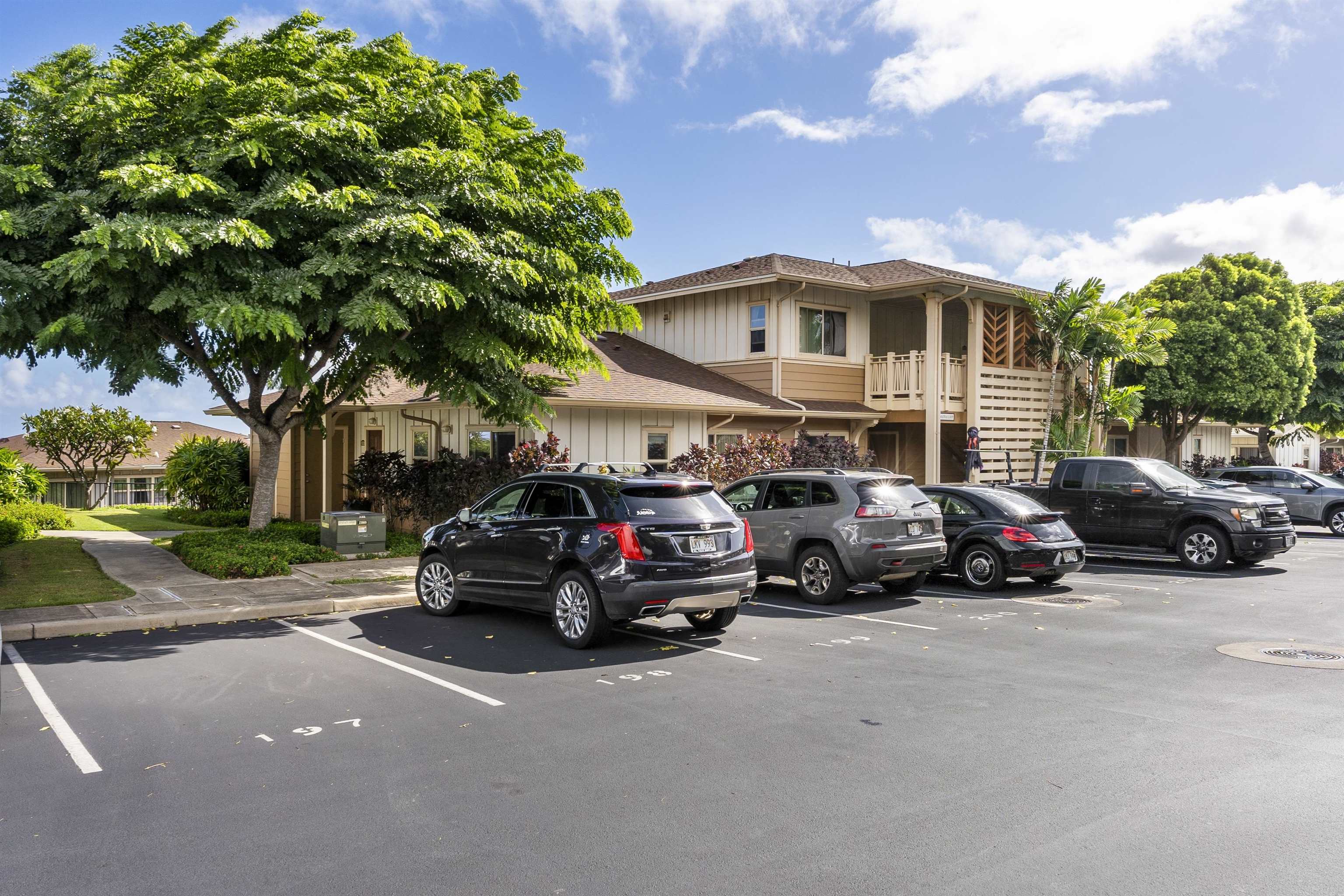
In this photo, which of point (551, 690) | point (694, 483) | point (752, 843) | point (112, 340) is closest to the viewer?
point (752, 843)

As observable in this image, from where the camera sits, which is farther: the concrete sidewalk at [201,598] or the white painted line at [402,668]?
the concrete sidewalk at [201,598]

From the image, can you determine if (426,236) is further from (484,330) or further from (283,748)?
(283,748)

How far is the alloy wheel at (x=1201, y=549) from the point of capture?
15.6m

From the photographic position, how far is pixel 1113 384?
32188 millimetres

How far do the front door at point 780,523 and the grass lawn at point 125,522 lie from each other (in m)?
16.7

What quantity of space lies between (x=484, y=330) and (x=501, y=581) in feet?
15.9

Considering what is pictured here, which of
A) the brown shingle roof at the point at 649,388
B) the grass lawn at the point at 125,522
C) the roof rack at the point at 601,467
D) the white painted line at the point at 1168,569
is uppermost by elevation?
the brown shingle roof at the point at 649,388

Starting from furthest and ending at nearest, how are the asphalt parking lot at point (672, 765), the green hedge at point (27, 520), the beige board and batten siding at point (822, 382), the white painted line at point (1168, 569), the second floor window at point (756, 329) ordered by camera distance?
1. the second floor window at point (756, 329)
2. the beige board and batten siding at point (822, 382)
3. the green hedge at point (27, 520)
4. the white painted line at point (1168, 569)
5. the asphalt parking lot at point (672, 765)

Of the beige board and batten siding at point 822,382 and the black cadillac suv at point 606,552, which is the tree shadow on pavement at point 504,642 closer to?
the black cadillac suv at point 606,552

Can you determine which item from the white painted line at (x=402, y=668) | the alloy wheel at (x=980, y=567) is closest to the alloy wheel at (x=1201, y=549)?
the alloy wheel at (x=980, y=567)

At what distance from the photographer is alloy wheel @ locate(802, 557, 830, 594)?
12008 mm

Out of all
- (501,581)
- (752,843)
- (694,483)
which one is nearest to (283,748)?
(752,843)

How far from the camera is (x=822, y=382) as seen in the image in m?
24.8

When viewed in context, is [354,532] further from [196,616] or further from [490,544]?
[490,544]
